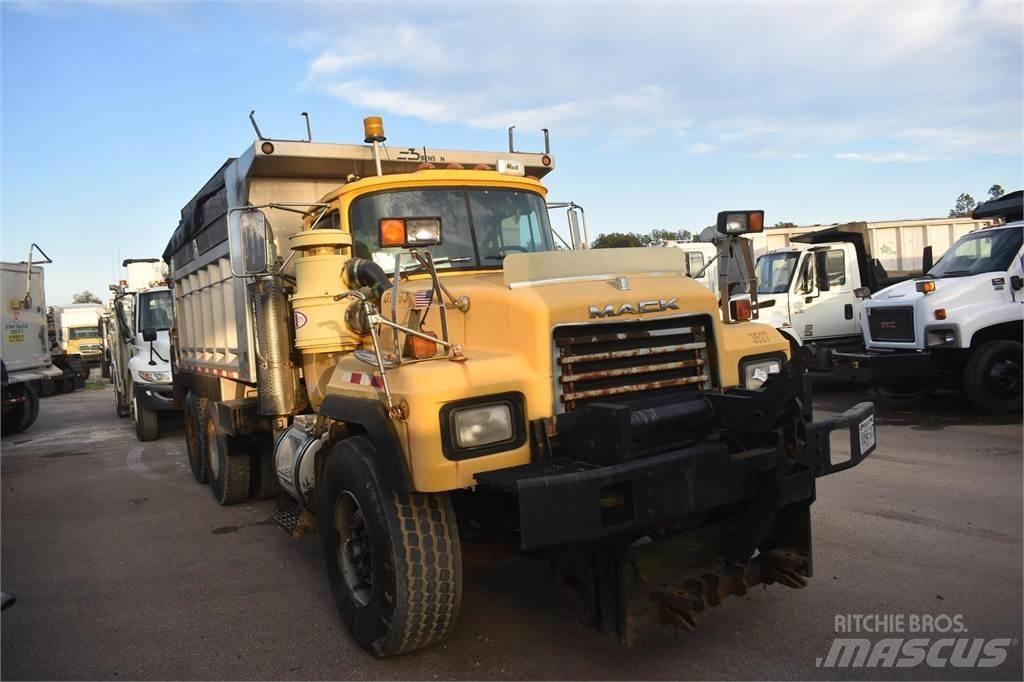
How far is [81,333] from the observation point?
112 feet

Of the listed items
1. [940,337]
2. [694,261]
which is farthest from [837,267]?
[694,261]

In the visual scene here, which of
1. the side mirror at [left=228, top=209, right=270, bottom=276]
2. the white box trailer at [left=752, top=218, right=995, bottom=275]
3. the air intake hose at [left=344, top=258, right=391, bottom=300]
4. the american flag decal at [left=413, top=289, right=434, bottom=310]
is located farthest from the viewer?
the white box trailer at [left=752, top=218, right=995, bottom=275]

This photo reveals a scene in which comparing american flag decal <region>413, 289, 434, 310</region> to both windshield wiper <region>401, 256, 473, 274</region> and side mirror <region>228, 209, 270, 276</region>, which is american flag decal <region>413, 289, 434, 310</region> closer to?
windshield wiper <region>401, 256, 473, 274</region>

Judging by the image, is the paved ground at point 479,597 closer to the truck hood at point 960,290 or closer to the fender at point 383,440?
the fender at point 383,440

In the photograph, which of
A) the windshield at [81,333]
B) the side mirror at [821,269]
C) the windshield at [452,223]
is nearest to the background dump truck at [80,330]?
the windshield at [81,333]

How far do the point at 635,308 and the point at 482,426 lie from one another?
3.15 feet

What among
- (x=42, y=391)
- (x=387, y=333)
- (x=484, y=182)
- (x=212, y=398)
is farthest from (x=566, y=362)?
(x=42, y=391)

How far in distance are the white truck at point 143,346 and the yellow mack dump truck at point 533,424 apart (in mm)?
7438

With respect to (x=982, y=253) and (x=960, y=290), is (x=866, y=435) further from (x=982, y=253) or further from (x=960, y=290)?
(x=982, y=253)

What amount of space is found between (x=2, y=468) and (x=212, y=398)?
5182 mm

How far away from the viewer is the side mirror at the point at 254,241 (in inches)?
197

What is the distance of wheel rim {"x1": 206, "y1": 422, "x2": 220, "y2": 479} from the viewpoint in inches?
283

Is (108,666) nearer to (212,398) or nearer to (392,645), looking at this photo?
(392,645)

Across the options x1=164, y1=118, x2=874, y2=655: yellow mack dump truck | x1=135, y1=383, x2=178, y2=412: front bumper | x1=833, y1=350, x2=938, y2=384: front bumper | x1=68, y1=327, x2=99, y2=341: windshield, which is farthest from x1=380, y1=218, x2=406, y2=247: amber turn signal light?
x1=68, y1=327, x2=99, y2=341: windshield
